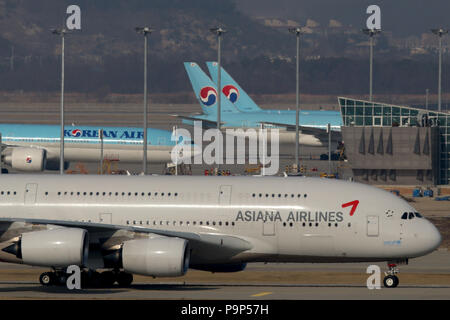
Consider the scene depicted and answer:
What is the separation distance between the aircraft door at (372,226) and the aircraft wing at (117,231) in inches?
187

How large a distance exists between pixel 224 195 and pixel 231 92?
98.2 m

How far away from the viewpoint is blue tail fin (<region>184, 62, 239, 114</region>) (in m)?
124

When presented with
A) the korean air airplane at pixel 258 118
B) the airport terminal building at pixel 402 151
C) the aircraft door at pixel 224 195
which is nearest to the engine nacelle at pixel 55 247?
the aircraft door at pixel 224 195

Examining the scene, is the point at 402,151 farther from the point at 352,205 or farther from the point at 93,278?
the point at 93,278

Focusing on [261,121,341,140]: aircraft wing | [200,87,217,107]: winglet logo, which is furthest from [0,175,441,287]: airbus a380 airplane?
[200,87,217,107]: winglet logo

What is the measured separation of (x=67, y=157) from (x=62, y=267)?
64.2 meters

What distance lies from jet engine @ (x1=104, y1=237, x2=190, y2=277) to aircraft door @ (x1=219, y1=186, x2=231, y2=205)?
2.31 meters

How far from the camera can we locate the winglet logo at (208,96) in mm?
126625

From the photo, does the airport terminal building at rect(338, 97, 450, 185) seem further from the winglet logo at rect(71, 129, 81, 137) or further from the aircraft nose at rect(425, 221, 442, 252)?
the aircraft nose at rect(425, 221, 442, 252)

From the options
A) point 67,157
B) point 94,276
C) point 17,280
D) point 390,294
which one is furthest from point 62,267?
point 67,157

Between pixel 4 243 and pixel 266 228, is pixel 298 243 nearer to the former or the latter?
pixel 266 228

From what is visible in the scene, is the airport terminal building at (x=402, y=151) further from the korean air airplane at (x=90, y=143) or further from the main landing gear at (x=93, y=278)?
the main landing gear at (x=93, y=278)
